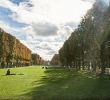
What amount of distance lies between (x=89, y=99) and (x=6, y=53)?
139 m

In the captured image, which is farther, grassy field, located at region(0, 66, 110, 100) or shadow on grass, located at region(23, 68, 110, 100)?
grassy field, located at region(0, 66, 110, 100)

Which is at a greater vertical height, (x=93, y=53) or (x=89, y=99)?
(x=93, y=53)

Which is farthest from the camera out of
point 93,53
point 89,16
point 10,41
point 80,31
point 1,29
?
point 10,41

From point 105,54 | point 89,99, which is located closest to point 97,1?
point 105,54

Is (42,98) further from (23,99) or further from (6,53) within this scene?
(6,53)

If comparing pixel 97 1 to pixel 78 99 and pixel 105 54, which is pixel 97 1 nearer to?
pixel 105 54

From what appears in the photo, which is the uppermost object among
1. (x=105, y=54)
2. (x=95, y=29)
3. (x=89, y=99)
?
(x=95, y=29)

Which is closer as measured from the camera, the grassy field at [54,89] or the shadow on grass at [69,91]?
the shadow on grass at [69,91]

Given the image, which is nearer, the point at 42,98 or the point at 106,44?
the point at 42,98

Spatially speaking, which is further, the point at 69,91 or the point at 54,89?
the point at 54,89

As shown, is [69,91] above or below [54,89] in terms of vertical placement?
below

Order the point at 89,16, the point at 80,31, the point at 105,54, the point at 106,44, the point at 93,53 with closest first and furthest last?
the point at 106,44 → the point at 105,54 → the point at 89,16 → the point at 93,53 → the point at 80,31

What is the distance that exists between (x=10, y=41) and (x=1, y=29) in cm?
1314

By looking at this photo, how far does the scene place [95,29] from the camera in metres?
87.8
